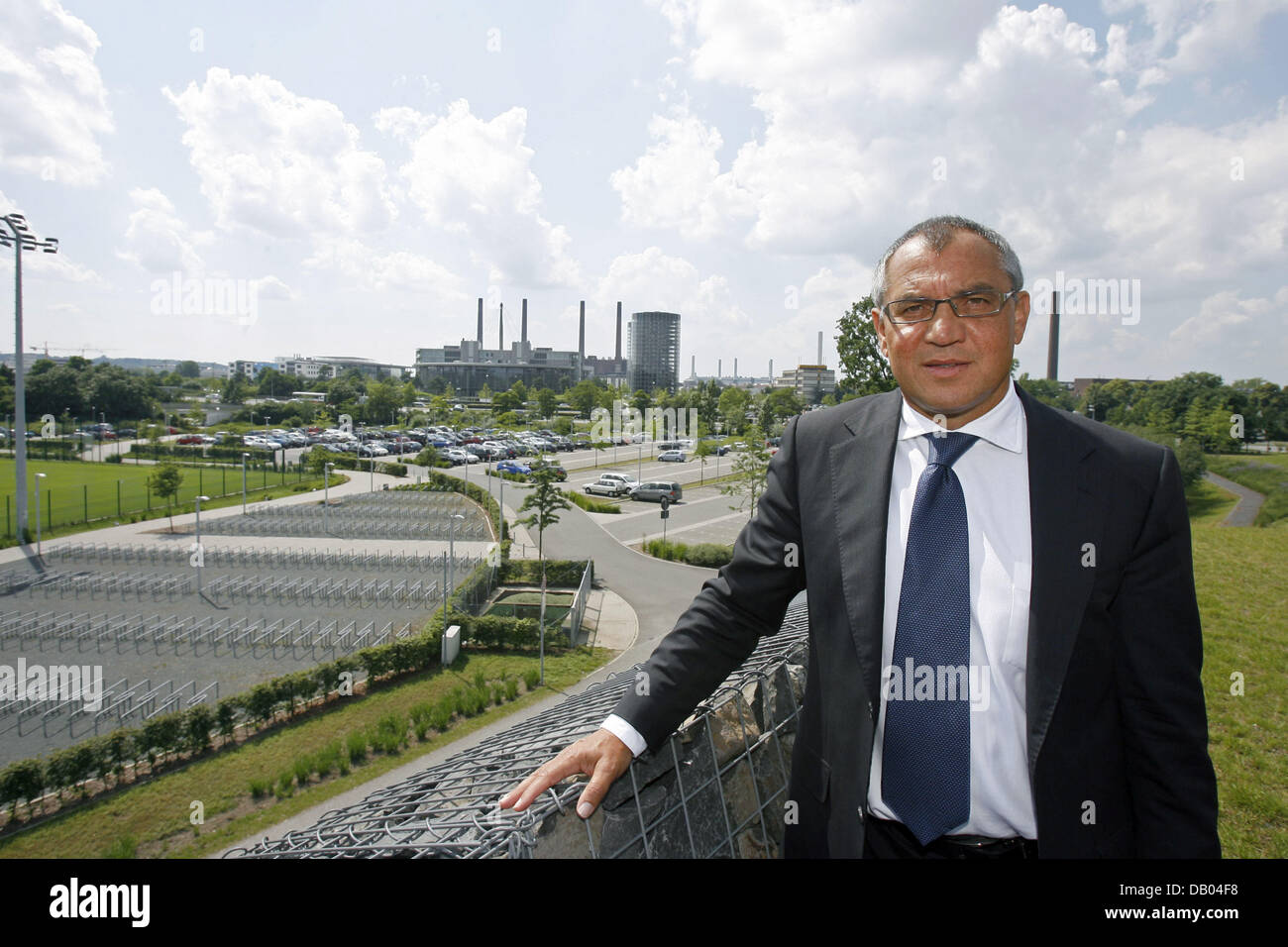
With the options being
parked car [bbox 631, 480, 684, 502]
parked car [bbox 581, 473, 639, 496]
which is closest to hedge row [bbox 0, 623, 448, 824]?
parked car [bbox 631, 480, 684, 502]

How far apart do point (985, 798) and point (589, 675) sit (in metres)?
14.7

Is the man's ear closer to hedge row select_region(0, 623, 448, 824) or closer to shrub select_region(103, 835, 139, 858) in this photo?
shrub select_region(103, 835, 139, 858)

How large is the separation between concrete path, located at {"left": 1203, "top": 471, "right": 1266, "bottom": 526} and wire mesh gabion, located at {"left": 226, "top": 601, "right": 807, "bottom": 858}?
28.8 meters

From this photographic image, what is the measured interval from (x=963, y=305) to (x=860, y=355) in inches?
800

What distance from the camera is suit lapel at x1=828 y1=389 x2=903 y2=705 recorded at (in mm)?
1818

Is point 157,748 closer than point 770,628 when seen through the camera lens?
No

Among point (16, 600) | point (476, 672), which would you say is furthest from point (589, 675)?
point (16, 600)

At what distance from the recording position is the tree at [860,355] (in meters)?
20.8

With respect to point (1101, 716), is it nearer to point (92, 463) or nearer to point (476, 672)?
point (476, 672)

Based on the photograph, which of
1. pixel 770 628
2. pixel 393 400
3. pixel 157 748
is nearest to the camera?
pixel 770 628

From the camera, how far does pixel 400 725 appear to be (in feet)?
43.2

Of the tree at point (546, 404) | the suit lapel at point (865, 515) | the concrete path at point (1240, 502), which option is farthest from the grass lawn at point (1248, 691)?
the tree at point (546, 404)

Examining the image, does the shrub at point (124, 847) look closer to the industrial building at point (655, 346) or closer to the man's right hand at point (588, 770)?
the man's right hand at point (588, 770)

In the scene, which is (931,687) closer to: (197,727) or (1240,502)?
(197,727)
